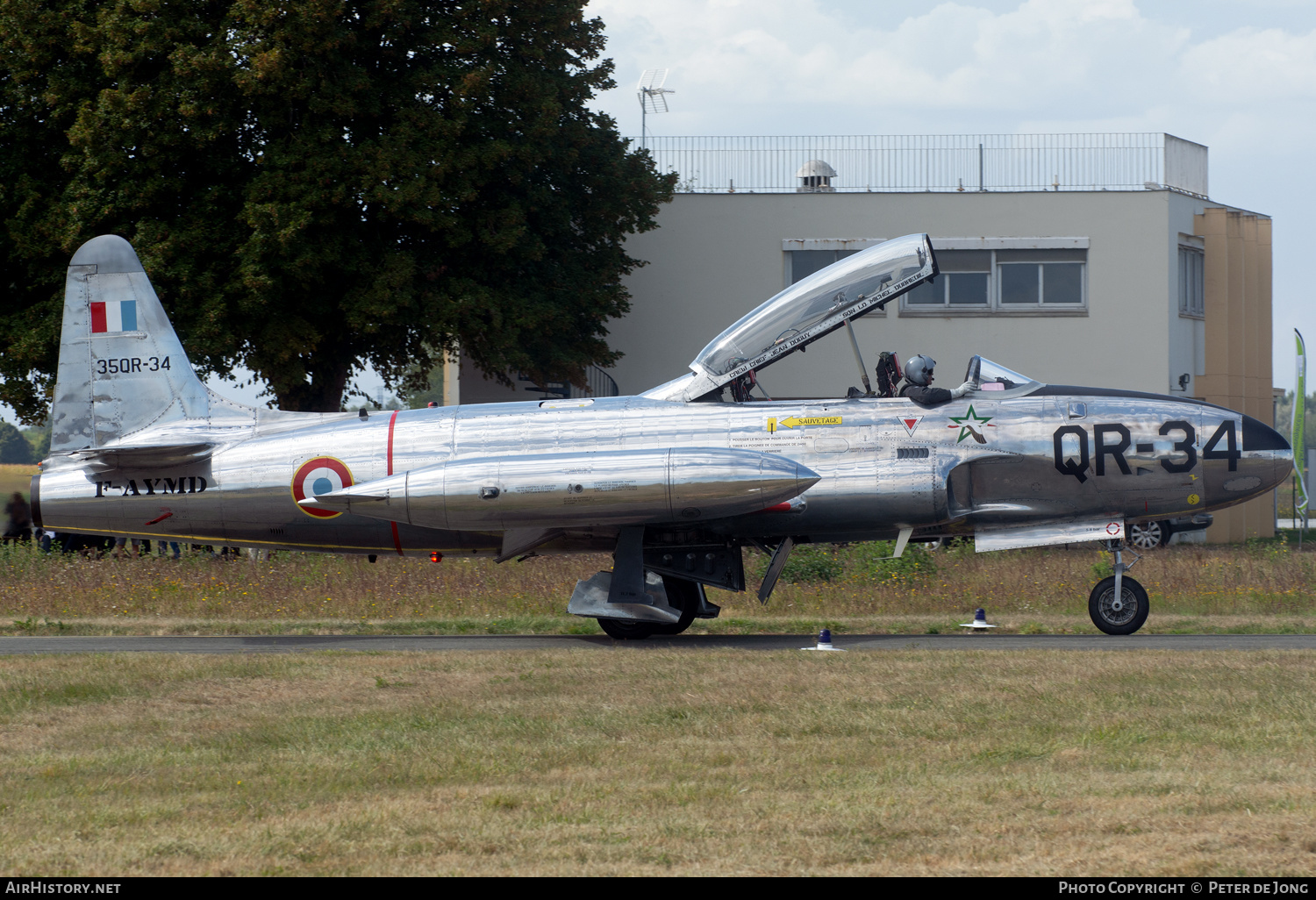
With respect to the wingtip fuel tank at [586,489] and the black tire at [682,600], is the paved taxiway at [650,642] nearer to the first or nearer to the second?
the black tire at [682,600]

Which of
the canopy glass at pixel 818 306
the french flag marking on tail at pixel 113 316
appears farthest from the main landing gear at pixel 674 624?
the french flag marking on tail at pixel 113 316

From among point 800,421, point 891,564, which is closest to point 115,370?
point 800,421

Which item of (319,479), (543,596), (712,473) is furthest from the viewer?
(543,596)

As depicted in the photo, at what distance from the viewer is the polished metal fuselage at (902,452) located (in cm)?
1522

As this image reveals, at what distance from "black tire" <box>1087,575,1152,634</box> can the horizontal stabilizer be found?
700 millimetres

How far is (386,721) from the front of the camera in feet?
32.1

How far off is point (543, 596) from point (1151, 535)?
68.8 feet

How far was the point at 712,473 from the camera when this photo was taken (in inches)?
568

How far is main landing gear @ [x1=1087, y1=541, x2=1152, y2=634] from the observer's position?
1551 centimetres

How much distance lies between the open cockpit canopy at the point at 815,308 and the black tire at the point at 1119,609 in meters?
4.26

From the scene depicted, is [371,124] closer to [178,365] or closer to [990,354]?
[178,365]

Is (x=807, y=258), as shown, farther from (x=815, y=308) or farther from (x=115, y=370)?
(x=115, y=370)

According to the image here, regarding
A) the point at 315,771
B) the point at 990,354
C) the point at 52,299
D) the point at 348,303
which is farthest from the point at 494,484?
the point at 990,354

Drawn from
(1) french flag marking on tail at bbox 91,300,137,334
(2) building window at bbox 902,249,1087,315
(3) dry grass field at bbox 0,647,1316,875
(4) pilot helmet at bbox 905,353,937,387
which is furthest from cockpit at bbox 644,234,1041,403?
(2) building window at bbox 902,249,1087,315
